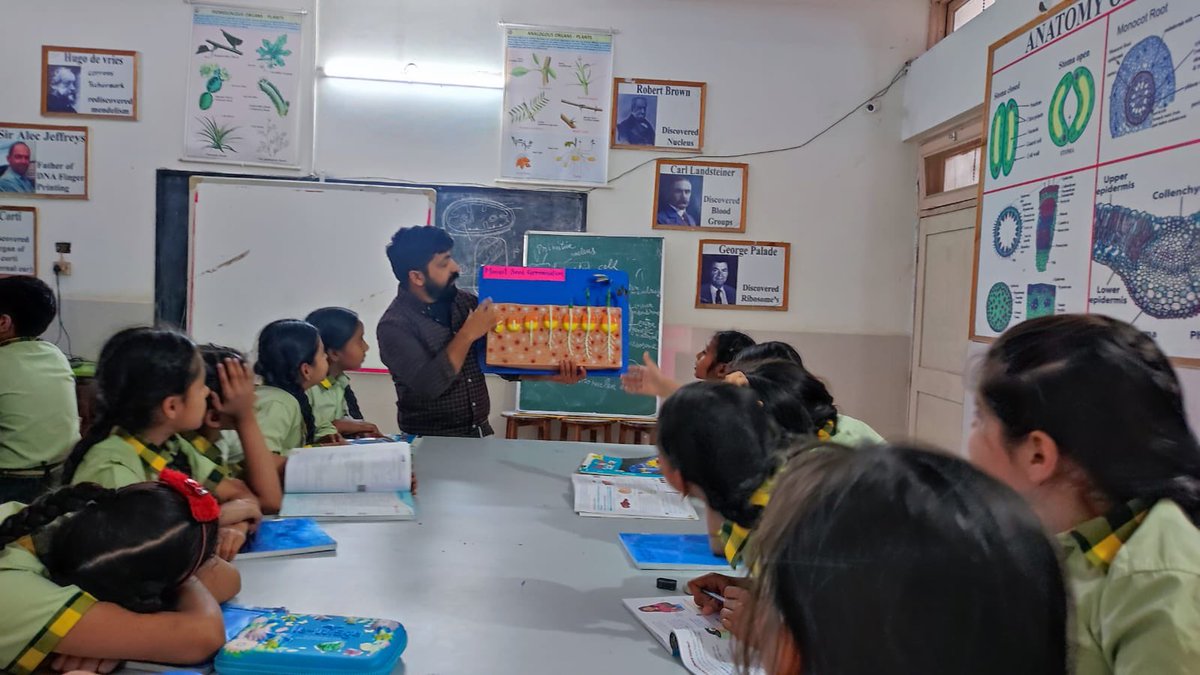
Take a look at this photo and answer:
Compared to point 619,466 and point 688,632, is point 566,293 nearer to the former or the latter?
point 619,466

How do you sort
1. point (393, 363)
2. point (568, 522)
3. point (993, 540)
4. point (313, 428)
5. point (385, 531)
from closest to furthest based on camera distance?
point (993, 540) < point (385, 531) < point (568, 522) < point (313, 428) < point (393, 363)

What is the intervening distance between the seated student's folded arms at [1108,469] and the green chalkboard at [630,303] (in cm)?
321

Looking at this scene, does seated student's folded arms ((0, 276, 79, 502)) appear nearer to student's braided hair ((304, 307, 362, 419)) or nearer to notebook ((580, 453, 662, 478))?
student's braided hair ((304, 307, 362, 419))

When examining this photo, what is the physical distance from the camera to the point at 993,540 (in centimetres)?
51

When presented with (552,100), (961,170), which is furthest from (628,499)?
(961,170)

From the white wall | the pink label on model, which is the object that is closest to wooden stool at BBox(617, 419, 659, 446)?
the white wall

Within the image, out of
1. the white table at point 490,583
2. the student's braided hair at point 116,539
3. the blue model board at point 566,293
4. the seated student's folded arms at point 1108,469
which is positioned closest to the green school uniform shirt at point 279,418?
the white table at point 490,583

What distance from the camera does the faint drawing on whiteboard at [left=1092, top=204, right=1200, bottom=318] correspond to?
6.76ft

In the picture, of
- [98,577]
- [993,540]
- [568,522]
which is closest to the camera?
[993,540]

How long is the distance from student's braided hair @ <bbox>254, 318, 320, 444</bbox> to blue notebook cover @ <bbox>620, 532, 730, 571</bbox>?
3.43ft

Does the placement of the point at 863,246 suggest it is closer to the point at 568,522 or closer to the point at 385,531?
the point at 568,522

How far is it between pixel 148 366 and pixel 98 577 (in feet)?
1.81

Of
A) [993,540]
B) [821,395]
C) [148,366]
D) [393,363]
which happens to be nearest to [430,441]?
[393,363]

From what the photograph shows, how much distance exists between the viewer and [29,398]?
2.59 m
